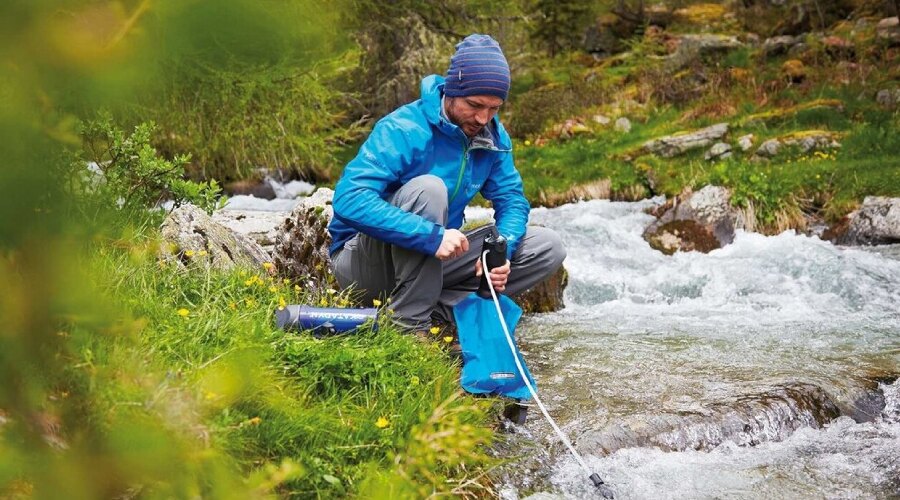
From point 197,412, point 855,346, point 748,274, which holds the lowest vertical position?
point 748,274

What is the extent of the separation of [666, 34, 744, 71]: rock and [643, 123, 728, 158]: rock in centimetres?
508

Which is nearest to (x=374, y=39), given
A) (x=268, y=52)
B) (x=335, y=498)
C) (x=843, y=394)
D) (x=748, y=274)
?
(x=748, y=274)

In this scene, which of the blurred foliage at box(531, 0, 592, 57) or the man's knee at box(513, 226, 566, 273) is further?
the blurred foliage at box(531, 0, 592, 57)

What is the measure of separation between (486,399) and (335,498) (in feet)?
3.51

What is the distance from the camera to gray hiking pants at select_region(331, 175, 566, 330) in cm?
355

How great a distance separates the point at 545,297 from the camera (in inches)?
259

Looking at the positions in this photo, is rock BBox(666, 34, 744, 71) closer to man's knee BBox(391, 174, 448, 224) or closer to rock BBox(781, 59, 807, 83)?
rock BBox(781, 59, 807, 83)

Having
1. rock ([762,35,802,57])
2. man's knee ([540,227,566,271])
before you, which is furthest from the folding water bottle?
rock ([762,35,802,57])

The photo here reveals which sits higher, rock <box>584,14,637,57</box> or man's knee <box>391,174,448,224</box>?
man's knee <box>391,174,448,224</box>

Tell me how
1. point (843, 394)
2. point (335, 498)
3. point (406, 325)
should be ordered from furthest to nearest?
point (843, 394)
point (406, 325)
point (335, 498)

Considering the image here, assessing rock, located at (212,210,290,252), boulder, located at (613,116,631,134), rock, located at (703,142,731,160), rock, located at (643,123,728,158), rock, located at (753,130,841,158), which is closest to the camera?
rock, located at (212,210,290,252)

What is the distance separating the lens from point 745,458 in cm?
329

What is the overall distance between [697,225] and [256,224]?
547 centimetres

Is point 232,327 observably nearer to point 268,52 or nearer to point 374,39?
point 268,52
